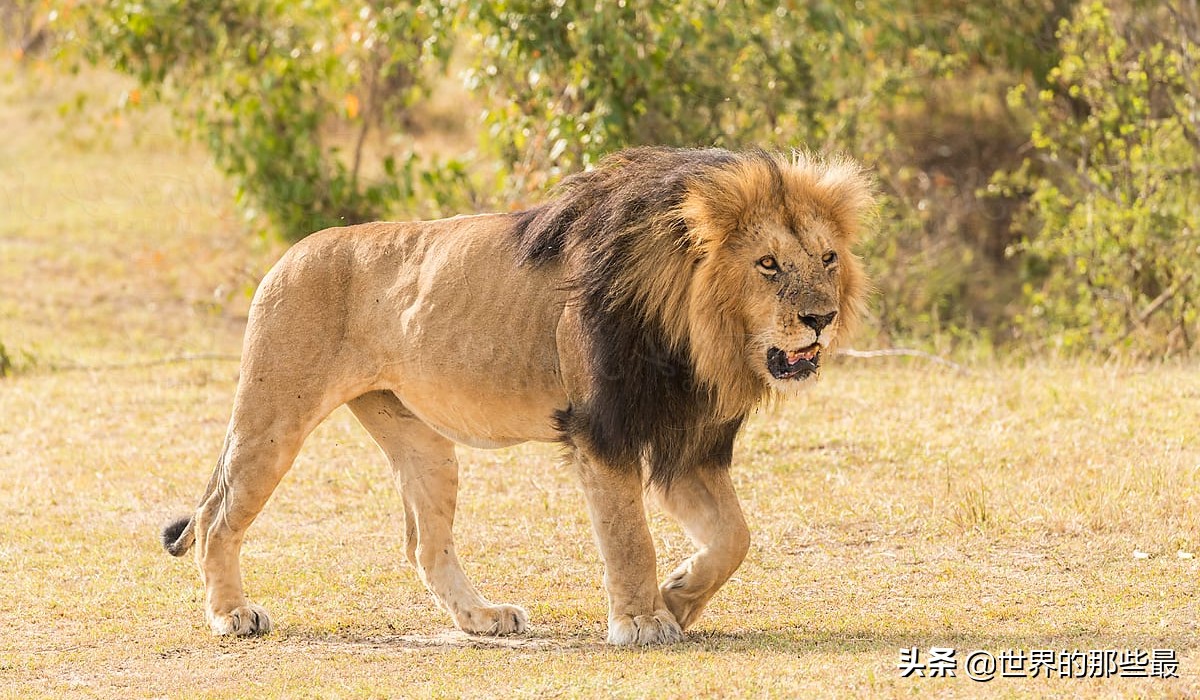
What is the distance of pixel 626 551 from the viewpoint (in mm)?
4797

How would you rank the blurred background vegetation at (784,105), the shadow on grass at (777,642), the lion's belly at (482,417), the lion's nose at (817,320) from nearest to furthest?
the lion's nose at (817,320)
the shadow on grass at (777,642)
the lion's belly at (482,417)
the blurred background vegetation at (784,105)

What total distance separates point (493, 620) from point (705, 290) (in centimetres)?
148

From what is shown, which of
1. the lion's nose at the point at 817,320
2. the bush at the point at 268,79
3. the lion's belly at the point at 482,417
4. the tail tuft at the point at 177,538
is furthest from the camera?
the bush at the point at 268,79

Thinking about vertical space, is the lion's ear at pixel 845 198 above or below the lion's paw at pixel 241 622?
above

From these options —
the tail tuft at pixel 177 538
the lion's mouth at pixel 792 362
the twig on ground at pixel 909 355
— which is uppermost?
the lion's mouth at pixel 792 362

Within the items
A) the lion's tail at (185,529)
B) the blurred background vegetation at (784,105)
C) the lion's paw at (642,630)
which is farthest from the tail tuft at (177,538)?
the blurred background vegetation at (784,105)

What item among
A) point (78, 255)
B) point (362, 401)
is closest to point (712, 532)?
point (362, 401)

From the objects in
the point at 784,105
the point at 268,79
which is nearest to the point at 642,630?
the point at 784,105

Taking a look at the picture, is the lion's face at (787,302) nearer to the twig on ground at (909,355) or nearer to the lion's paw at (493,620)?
the lion's paw at (493,620)

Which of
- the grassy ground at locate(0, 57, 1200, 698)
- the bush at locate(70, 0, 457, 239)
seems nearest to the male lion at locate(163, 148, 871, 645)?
the grassy ground at locate(0, 57, 1200, 698)

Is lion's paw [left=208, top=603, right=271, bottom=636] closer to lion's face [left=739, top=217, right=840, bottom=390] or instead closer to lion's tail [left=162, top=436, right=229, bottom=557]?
lion's tail [left=162, top=436, right=229, bottom=557]

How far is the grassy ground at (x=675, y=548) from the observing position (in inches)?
187

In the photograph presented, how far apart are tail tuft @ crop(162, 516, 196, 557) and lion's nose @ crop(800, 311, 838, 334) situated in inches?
98.9

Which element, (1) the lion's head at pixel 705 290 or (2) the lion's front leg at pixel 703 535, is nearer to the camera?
(1) the lion's head at pixel 705 290
